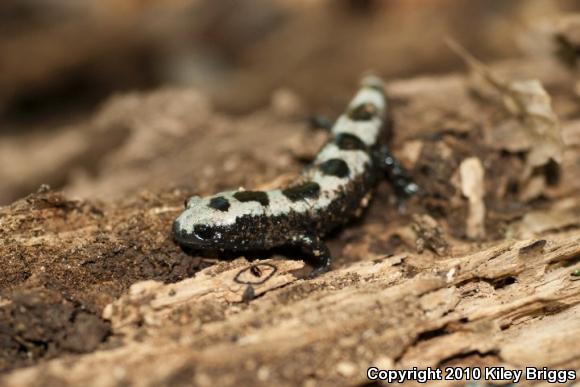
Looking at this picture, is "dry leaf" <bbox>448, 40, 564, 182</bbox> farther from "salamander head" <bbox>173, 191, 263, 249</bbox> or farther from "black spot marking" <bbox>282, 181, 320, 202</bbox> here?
"salamander head" <bbox>173, 191, 263, 249</bbox>

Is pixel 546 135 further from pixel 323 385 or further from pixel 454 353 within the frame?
pixel 323 385

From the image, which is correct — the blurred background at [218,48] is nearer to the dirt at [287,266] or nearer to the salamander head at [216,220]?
the dirt at [287,266]

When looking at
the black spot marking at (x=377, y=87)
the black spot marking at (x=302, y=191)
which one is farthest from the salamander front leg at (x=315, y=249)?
the black spot marking at (x=377, y=87)

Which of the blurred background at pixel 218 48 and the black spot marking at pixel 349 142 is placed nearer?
the black spot marking at pixel 349 142

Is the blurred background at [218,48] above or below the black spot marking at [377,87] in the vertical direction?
above

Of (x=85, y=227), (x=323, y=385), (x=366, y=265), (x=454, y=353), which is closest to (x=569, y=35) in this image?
(x=366, y=265)

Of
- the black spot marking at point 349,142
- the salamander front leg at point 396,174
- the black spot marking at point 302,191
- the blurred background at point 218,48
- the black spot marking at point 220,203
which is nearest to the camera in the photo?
the black spot marking at point 220,203

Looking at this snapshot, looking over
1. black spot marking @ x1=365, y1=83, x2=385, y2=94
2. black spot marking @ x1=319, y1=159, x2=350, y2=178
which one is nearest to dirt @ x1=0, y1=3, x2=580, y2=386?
black spot marking @ x1=365, y1=83, x2=385, y2=94
